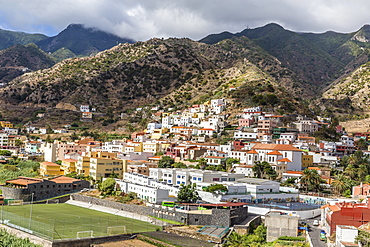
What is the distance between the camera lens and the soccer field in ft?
110

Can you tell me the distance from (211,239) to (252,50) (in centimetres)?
15877

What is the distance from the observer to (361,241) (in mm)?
25531

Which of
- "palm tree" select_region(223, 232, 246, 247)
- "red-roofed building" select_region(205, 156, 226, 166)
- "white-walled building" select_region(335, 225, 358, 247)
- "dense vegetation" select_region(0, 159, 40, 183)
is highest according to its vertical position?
"red-roofed building" select_region(205, 156, 226, 166)

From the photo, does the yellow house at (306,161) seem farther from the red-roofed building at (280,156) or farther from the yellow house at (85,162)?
the yellow house at (85,162)

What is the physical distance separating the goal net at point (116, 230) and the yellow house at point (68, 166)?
30130 millimetres

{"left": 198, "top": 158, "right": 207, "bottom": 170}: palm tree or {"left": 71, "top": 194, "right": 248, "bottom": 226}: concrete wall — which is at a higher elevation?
{"left": 198, "top": 158, "right": 207, "bottom": 170}: palm tree

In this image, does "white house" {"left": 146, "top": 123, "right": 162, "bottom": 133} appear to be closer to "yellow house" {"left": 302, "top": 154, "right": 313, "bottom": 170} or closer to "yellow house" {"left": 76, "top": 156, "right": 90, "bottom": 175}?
"yellow house" {"left": 76, "top": 156, "right": 90, "bottom": 175}

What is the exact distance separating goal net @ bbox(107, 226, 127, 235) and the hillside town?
740 centimetres

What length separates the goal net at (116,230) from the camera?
34672 millimetres

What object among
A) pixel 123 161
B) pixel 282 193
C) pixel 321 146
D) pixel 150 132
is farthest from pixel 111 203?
pixel 150 132

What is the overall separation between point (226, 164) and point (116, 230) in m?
28.8

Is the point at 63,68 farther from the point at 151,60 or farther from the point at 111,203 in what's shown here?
the point at 111,203

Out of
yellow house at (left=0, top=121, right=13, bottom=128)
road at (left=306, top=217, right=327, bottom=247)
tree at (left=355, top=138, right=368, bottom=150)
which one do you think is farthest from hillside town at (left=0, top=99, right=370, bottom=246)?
yellow house at (left=0, top=121, right=13, bottom=128)

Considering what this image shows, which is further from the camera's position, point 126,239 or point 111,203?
point 111,203
